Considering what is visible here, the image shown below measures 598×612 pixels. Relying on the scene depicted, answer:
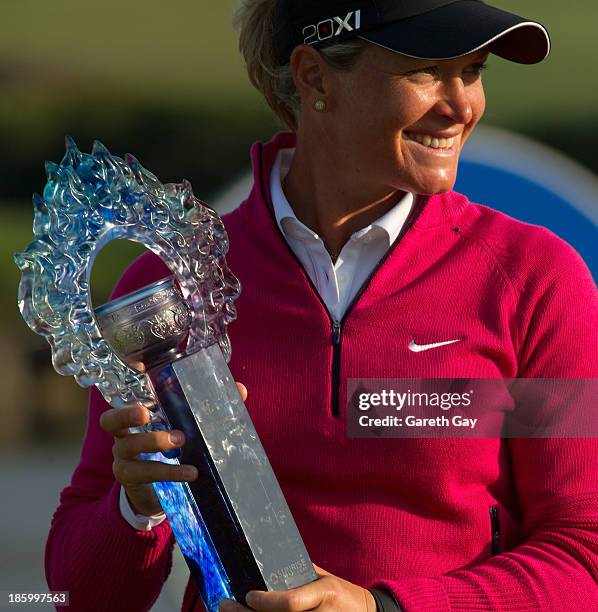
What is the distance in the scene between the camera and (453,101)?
1473 millimetres

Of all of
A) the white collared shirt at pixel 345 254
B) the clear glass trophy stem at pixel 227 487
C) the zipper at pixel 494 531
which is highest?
the white collared shirt at pixel 345 254

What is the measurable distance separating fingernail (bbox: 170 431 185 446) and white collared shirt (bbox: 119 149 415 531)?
0.30 meters

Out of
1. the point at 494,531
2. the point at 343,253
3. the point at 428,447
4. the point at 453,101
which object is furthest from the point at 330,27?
the point at 494,531

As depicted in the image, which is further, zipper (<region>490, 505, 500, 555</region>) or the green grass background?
the green grass background

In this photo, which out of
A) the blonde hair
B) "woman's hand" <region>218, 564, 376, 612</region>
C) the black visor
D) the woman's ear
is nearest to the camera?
"woman's hand" <region>218, 564, 376, 612</region>

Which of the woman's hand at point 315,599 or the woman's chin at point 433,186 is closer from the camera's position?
the woman's hand at point 315,599

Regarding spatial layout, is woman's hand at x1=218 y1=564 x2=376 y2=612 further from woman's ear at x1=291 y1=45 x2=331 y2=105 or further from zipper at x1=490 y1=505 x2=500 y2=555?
woman's ear at x1=291 y1=45 x2=331 y2=105

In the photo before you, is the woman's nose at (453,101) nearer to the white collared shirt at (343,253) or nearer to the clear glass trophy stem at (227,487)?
the white collared shirt at (343,253)

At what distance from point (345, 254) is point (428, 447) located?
0.29 m

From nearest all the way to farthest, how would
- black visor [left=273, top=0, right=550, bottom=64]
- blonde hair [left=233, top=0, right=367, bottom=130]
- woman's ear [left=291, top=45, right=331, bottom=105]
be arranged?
black visor [left=273, top=0, right=550, bottom=64] → woman's ear [left=291, top=45, right=331, bottom=105] → blonde hair [left=233, top=0, right=367, bottom=130]

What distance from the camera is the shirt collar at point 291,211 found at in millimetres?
1565

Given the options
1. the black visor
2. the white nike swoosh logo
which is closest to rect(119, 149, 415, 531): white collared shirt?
the white nike swoosh logo

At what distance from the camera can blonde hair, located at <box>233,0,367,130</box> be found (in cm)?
165

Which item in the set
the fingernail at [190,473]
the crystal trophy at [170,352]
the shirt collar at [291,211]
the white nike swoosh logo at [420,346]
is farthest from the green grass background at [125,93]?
the fingernail at [190,473]
